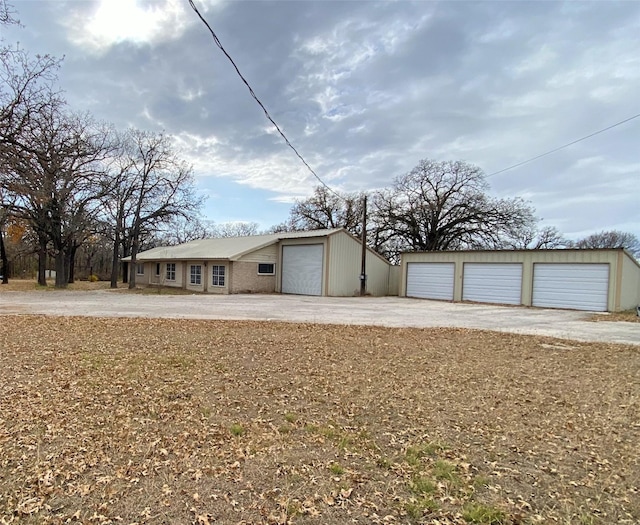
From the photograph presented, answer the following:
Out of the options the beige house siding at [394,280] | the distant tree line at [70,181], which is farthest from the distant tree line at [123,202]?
the beige house siding at [394,280]

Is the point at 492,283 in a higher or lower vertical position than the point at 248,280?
higher

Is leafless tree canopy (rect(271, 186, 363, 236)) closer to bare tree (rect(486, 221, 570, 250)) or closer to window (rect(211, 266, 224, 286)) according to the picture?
bare tree (rect(486, 221, 570, 250))

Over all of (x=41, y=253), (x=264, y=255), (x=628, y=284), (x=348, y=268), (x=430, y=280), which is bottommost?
(x=430, y=280)

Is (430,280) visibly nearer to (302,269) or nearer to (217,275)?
(302,269)

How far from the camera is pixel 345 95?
1282 centimetres

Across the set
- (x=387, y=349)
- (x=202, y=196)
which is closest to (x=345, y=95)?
(x=387, y=349)

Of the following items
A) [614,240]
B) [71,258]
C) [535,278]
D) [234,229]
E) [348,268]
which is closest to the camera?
[535,278]

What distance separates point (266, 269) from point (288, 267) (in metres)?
1.32

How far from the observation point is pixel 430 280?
21.5 m

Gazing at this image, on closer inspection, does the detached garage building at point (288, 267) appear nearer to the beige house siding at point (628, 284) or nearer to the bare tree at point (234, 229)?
the beige house siding at point (628, 284)

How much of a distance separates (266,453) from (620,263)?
58.0 ft

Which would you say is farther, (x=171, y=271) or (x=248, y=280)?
(x=171, y=271)

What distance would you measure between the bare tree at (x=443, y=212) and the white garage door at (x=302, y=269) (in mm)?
12660

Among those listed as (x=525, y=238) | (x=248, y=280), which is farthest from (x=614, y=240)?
(x=248, y=280)
